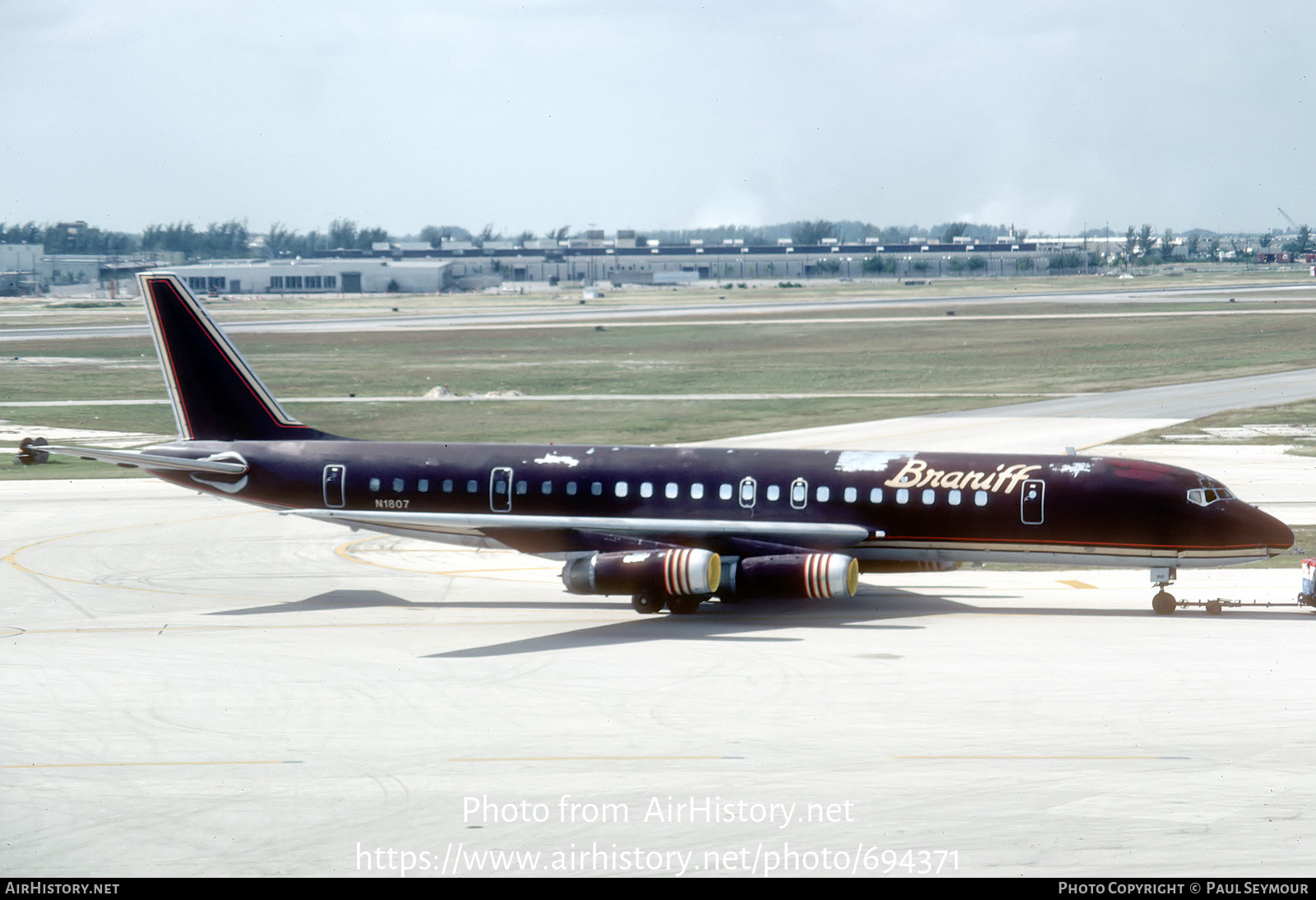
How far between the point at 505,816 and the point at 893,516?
60.3 feet

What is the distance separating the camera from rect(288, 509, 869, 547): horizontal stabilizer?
36500mm

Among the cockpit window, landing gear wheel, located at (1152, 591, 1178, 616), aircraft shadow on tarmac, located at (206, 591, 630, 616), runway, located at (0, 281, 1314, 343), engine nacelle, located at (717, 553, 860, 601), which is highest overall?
runway, located at (0, 281, 1314, 343)

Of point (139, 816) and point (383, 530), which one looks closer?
point (139, 816)

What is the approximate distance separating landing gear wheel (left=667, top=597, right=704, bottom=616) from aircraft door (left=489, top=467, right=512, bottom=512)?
5711 millimetres

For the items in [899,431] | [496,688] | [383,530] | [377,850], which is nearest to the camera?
[377,850]

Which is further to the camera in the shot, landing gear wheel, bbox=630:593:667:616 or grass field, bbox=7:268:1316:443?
grass field, bbox=7:268:1316:443

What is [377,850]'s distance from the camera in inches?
779

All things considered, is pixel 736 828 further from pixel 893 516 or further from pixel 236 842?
pixel 893 516

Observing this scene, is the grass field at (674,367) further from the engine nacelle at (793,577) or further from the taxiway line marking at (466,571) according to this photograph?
the engine nacelle at (793,577)

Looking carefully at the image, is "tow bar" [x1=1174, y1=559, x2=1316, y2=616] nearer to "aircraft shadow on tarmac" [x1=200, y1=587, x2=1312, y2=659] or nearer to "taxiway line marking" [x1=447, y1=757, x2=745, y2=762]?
"aircraft shadow on tarmac" [x1=200, y1=587, x2=1312, y2=659]

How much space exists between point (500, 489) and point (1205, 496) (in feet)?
63.0

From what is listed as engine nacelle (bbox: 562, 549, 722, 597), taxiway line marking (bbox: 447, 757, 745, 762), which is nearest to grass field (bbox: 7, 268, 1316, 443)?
engine nacelle (bbox: 562, 549, 722, 597)
